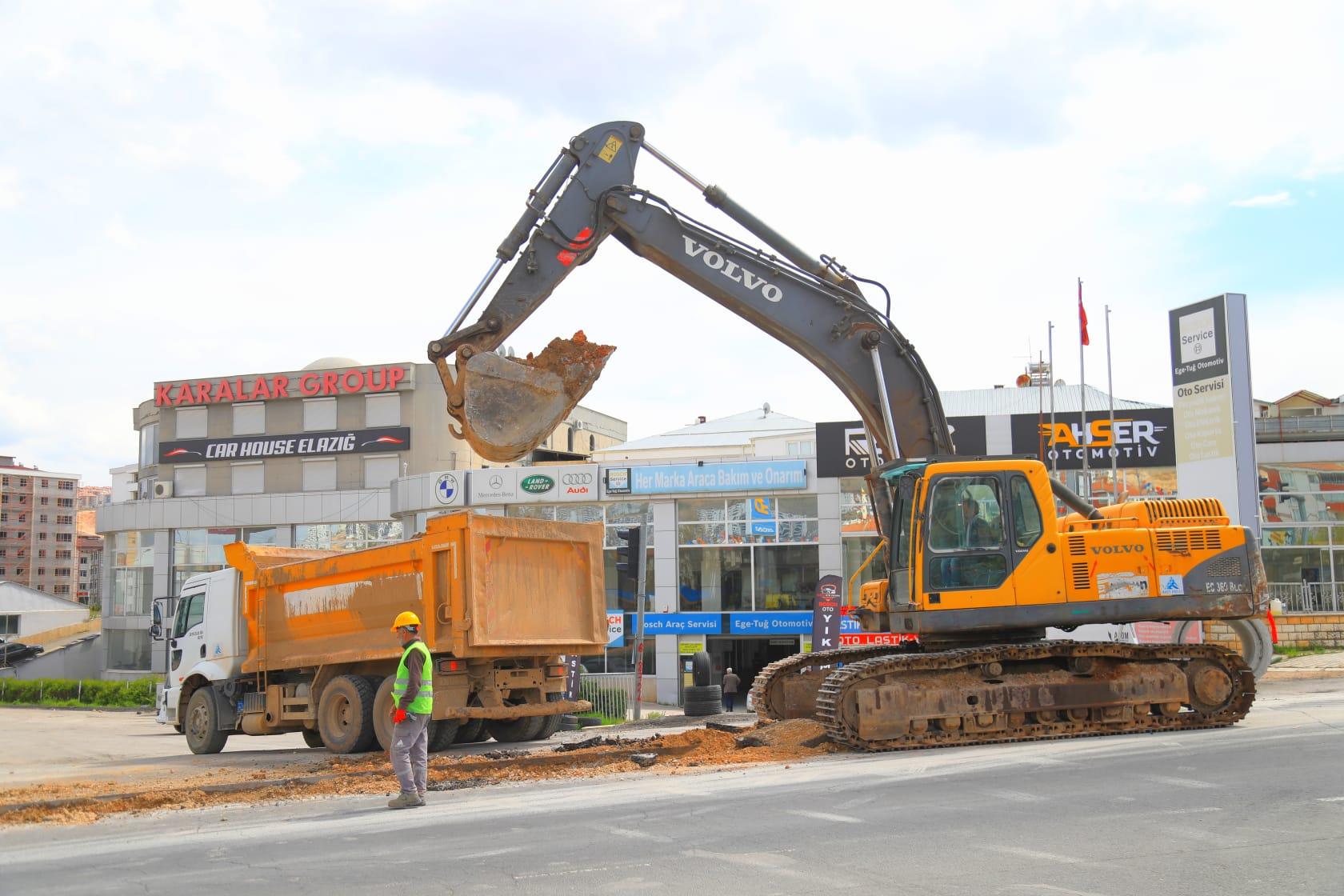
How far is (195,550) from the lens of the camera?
51.9 meters

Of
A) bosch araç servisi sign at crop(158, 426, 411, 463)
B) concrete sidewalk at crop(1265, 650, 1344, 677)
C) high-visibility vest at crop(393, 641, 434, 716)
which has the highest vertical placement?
bosch araç servisi sign at crop(158, 426, 411, 463)

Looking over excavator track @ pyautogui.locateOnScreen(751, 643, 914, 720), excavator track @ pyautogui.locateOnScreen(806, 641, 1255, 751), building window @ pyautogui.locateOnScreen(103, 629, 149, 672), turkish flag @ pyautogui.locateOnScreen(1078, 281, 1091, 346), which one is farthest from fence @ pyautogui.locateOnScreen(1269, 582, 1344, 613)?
building window @ pyautogui.locateOnScreen(103, 629, 149, 672)

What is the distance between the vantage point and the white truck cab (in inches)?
677

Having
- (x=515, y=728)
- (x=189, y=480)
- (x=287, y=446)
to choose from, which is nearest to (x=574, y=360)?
(x=515, y=728)

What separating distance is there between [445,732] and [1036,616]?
7106 millimetres

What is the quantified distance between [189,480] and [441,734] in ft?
143

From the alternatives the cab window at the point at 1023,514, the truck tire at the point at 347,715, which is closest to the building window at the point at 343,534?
the truck tire at the point at 347,715

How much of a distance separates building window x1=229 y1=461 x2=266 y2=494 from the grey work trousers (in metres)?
45.3

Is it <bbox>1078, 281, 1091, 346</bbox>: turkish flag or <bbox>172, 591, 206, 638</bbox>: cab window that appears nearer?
<bbox>172, 591, 206, 638</bbox>: cab window

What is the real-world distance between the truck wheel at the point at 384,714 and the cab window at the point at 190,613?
15.3 ft

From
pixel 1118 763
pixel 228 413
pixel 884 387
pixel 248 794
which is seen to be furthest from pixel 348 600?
pixel 228 413

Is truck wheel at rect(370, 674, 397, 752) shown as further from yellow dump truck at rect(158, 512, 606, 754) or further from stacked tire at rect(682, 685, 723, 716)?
stacked tire at rect(682, 685, 723, 716)

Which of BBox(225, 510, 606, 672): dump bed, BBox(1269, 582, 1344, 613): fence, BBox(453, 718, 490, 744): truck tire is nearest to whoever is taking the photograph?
BBox(225, 510, 606, 672): dump bed

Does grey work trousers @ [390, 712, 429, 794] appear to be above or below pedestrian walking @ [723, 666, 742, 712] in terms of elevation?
above
